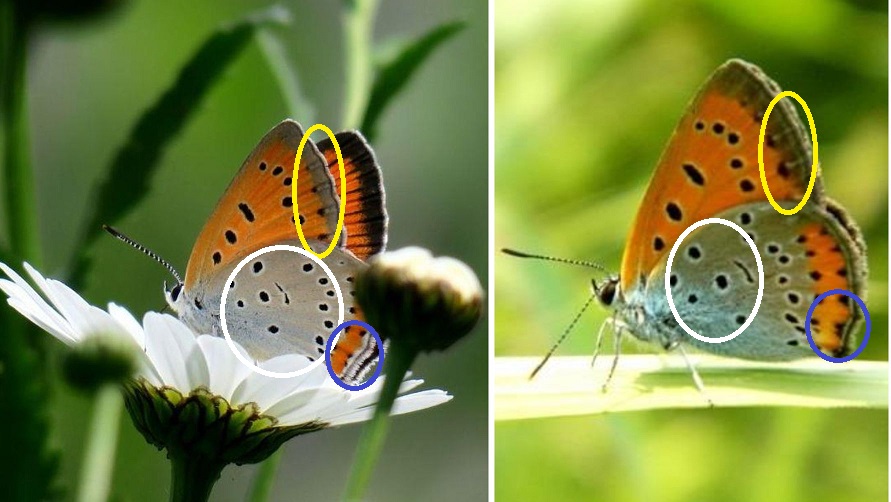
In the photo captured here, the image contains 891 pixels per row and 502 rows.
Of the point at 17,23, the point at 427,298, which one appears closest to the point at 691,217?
the point at 427,298

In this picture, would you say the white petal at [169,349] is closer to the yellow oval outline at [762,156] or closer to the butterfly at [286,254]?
the butterfly at [286,254]

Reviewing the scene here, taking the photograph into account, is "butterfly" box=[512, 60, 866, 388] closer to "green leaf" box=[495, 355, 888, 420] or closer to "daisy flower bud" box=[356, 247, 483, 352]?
"green leaf" box=[495, 355, 888, 420]

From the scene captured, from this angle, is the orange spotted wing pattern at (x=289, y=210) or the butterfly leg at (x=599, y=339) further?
the butterfly leg at (x=599, y=339)

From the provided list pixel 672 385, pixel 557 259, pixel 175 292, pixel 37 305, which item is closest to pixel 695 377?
pixel 672 385

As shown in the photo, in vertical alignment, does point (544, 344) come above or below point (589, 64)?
below

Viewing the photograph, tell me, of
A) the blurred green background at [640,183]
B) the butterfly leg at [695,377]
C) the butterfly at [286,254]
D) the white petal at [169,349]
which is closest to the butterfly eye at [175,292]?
the butterfly at [286,254]

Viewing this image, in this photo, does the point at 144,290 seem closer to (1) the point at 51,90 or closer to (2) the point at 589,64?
(1) the point at 51,90

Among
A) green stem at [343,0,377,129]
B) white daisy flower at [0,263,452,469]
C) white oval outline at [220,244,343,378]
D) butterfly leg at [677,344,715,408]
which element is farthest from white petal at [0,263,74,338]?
butterfly leg at [677,344,715,408]
